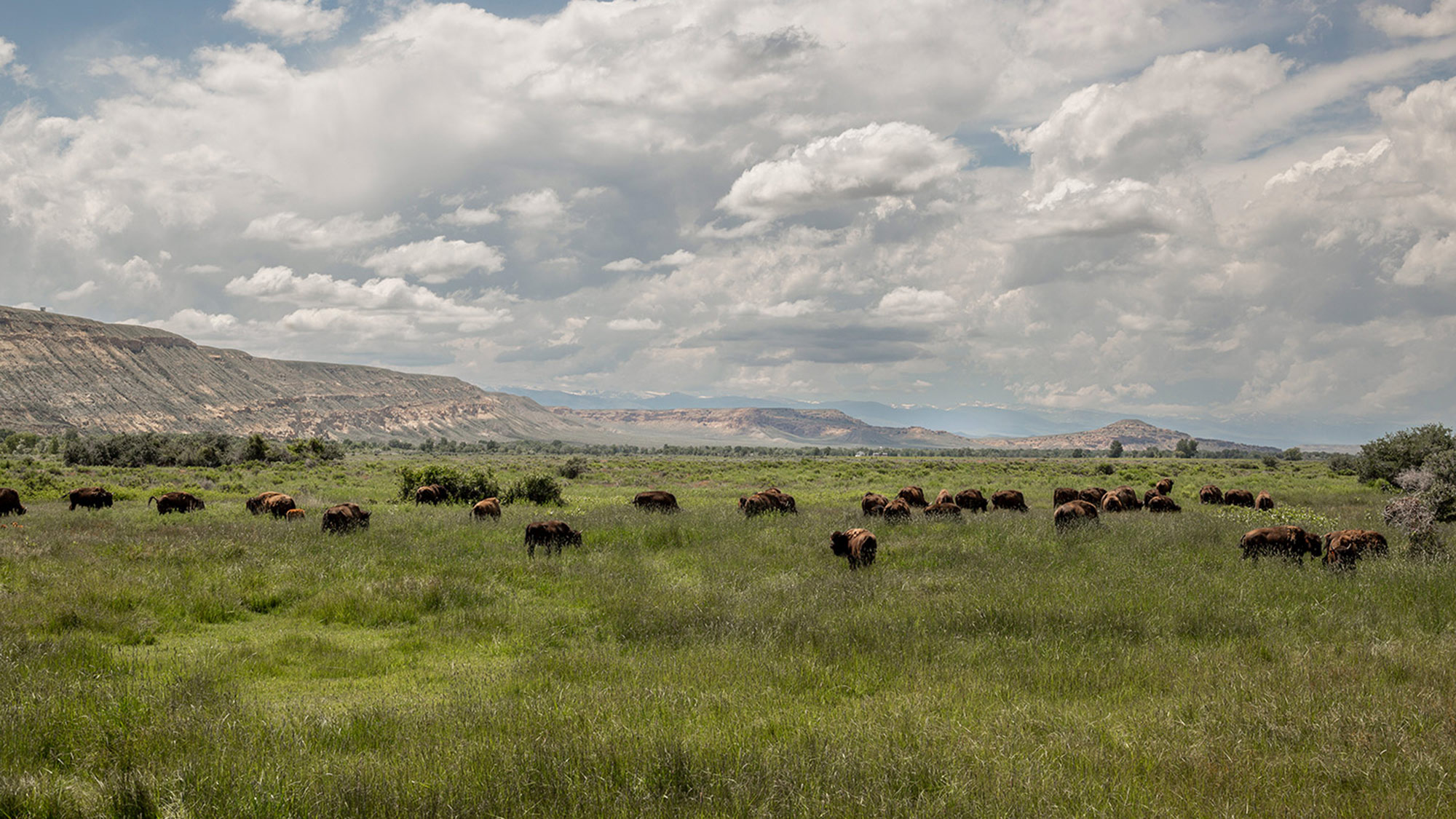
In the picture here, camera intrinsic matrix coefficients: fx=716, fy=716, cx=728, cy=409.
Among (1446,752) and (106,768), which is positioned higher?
(1446,752)

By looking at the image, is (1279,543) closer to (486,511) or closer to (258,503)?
(486,511)

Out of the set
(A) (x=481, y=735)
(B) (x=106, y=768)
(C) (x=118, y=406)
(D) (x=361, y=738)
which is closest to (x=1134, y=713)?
(A) (x=481, y=735)

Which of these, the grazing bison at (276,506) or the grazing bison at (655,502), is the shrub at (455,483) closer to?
the grazing bison at (276,506)

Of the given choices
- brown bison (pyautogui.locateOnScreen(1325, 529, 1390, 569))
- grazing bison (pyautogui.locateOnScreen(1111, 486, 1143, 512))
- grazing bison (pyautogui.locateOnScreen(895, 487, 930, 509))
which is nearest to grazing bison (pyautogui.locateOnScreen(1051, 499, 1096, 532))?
brown bison (pyautogui.locateOnScreen(1325, 529, 1390, 569))

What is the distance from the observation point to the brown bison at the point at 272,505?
79.4ft

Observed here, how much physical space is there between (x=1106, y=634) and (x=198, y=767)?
1071cm

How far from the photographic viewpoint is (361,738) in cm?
670

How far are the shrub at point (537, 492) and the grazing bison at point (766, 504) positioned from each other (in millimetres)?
9952

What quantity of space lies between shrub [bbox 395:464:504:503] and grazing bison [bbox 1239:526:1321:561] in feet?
89.2

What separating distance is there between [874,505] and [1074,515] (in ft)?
20.3

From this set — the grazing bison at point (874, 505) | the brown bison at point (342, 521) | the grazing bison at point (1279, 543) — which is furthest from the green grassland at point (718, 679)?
the grazing bison at point (874, 505)

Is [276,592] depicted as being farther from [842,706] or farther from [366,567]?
[842,706]

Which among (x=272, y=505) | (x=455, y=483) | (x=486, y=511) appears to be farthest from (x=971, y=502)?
(x=272, y=505)

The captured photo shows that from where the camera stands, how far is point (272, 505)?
24609 millimetres
